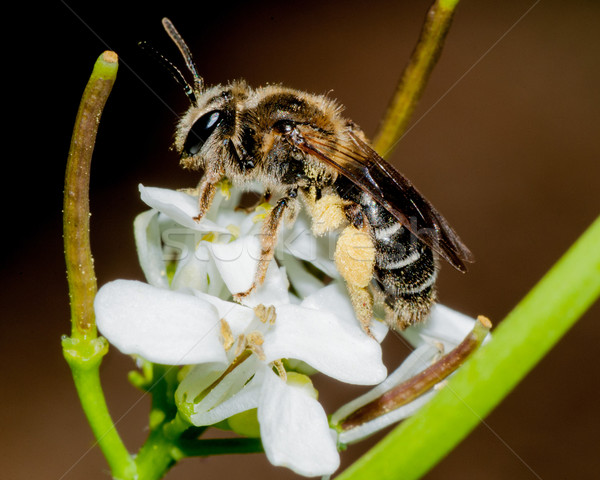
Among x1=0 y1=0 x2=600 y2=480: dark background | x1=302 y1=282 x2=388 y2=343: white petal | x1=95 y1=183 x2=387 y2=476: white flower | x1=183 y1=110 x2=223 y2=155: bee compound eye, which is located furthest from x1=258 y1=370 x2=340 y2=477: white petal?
x1=0 y1=0 x2=600 y2=480: dark background

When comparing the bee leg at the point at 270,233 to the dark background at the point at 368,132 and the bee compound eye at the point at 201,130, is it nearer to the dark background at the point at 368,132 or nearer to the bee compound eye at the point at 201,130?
the bee compound eye at the point at 201,130

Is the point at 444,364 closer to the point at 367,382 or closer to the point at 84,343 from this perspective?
the point at 367,382

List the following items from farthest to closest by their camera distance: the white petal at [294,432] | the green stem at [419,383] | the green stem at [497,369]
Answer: the green stem at [419,383], the green stem at [497,369], the white petal at [294,432]

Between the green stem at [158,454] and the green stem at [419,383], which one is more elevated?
the green stem at [419,383]

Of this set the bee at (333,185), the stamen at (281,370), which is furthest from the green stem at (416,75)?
the stamen at (281,370)

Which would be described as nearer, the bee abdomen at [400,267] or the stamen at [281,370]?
the stamen at [281,370]

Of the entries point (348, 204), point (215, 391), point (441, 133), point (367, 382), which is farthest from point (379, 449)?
point (441, 133)

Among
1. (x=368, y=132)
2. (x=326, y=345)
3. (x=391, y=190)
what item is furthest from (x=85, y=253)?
(x=368, y=132)

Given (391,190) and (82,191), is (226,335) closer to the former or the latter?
(82,191)
